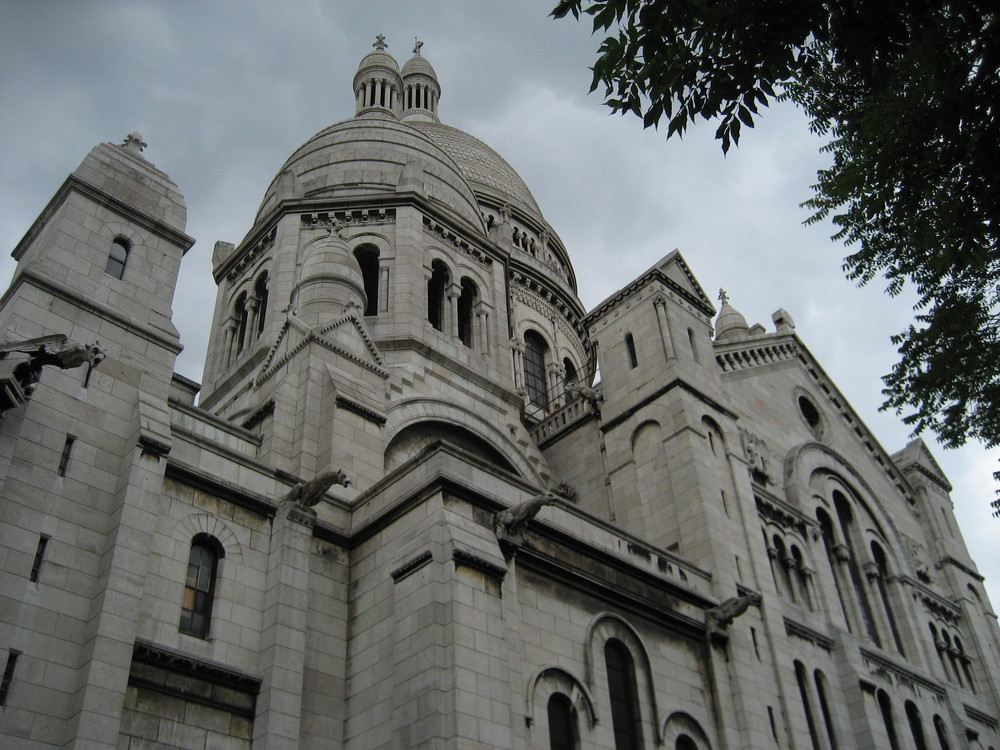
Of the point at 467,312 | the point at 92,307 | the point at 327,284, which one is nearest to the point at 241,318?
the point at 467,312

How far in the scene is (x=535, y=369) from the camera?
145 feet

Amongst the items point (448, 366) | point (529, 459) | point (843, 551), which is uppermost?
point (448, 366)

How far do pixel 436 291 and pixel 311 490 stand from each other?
1618cm

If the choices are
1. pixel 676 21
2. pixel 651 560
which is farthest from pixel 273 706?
pixel 676 21

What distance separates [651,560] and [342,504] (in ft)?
25.3

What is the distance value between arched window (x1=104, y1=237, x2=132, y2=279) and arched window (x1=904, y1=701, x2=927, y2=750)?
24867mm

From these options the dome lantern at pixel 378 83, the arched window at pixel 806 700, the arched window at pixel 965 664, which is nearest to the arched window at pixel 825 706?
the arched window at pixel 806 700

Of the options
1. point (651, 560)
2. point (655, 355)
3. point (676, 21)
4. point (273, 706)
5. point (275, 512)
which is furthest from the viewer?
point (655, 355)

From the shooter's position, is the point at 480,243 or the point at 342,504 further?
the point at 480,243

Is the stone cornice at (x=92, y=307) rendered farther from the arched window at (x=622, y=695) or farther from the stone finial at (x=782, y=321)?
the stone finial at (x=782, y=321)

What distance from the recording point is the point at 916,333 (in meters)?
18.3

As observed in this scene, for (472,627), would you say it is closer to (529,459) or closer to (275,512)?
(275,512)

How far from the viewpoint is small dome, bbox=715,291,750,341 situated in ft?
147

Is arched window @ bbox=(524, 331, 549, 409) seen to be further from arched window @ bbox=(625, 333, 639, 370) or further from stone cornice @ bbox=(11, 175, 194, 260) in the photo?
stone cornice @ bbox=(11, 175, 194, 260)
